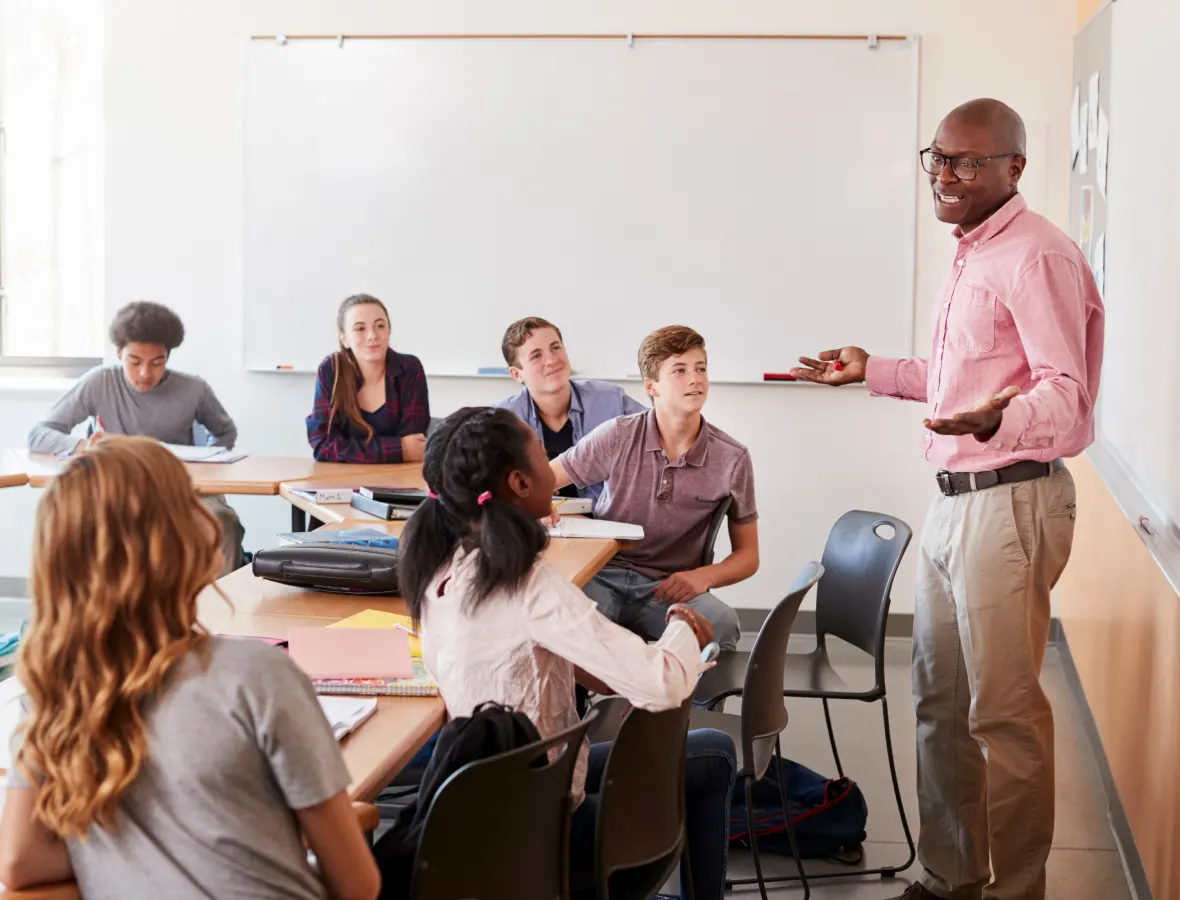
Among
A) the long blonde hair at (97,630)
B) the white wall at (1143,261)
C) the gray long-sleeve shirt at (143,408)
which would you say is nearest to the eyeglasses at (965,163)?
the white wall at (1143,261)

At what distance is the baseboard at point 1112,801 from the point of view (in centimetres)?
280

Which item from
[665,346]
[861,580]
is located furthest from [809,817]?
[665,346]

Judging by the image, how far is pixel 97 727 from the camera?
123 centimetres

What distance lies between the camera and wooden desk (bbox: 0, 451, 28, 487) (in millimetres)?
3916

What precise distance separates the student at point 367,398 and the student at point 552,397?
58 centimetres

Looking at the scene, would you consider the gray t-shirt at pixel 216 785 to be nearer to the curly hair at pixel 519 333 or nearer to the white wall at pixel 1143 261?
the white wall at pixel 1143 261

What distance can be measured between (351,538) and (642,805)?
4.13 ft

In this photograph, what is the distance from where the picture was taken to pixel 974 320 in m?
2.44

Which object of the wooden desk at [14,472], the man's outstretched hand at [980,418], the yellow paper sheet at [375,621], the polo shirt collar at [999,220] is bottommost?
the yellow paper sheet at [375,621]

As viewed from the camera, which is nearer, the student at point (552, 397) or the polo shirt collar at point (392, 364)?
the student at point (552, 397)

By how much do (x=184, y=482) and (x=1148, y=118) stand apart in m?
2.45

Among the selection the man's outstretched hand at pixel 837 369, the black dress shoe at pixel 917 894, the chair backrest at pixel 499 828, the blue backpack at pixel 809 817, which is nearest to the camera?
the chair backrest at pixel 499 828

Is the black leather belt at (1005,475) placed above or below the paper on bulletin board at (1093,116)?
below

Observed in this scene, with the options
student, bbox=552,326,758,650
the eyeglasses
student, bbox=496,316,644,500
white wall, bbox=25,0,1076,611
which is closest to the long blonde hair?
the eyeglasses
